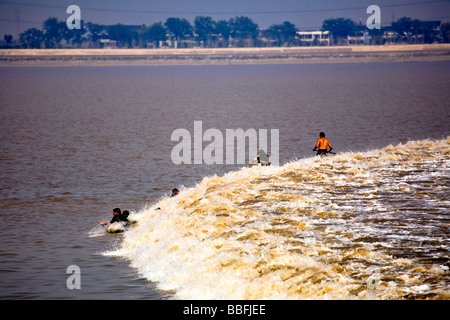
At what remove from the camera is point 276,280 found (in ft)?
58.6

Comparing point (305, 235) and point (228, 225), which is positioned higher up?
point (305, 235)

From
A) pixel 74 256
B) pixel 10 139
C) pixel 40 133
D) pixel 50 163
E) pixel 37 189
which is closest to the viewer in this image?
pixel 74 256

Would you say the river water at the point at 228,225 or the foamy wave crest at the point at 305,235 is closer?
the foamy wave crest at the point at 305,235

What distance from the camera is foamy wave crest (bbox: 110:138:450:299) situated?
57.0 feet

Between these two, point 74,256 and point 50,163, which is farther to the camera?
point 50,163

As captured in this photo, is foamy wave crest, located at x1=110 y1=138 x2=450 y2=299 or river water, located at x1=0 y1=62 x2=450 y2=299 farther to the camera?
river water, located at x1=0 y1=62 x2=450 y2=299

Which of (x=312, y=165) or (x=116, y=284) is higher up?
(x=312, y=165)

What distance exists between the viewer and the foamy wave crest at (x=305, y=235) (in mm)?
17359

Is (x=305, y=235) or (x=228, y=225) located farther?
(x=228, y=225)

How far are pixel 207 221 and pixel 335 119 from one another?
55061 millimetres

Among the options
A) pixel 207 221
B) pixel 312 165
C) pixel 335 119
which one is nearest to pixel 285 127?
pixel 335 119

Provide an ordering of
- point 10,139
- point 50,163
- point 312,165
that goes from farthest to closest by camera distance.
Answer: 1. point 10,139
2. point 50,163
3. point 312,165

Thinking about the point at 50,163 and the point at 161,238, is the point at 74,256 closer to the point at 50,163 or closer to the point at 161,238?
the point at 161,238

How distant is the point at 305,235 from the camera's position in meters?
21.0
